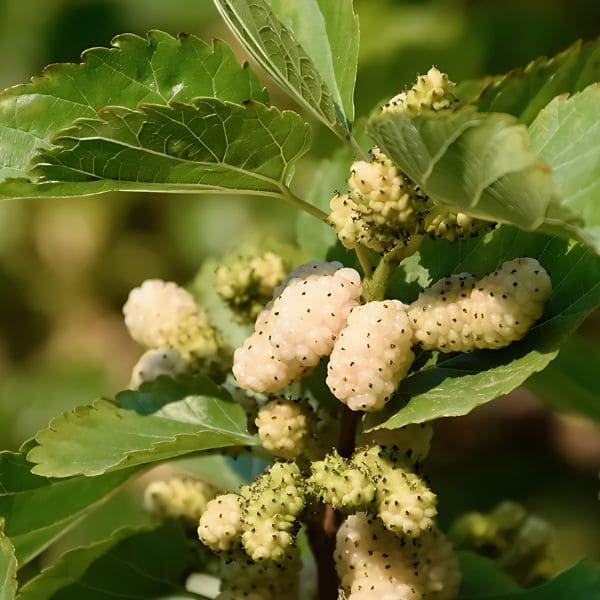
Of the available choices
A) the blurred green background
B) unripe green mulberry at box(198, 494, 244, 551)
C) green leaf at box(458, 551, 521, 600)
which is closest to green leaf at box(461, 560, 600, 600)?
green leaf at box(458, 551, 521, 600)

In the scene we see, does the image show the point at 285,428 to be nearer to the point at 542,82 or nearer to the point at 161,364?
the point at 161,364

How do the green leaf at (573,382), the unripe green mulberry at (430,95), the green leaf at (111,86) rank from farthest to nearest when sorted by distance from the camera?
1. the green leaf at (573,382)
2. the green leaf at (111,86)
3. the unripe green mulberry at (430,95)

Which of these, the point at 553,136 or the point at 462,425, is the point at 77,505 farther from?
the point at 462,425

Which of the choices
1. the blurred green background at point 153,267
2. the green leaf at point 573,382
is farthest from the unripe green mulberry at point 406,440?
the blurred green background at point 153,267

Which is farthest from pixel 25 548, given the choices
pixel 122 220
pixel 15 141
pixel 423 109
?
pixel 122 220

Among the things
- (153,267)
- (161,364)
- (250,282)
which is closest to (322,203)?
(250,282)

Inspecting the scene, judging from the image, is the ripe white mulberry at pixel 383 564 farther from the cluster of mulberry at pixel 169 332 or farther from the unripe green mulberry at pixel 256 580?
the cluster of mulberry at pixel 169 332
